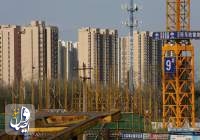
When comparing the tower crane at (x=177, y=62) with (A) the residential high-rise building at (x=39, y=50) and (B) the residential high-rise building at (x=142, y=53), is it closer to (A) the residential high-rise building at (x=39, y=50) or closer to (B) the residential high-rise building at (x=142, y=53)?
(A) the residential high-rise building at (x=39, y=50)

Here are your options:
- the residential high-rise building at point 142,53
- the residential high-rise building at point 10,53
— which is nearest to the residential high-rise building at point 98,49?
the residential high-rise building at point 142,53

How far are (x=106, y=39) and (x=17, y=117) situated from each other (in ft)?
88.5

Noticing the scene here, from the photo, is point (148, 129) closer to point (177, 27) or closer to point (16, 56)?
point (177, 27)

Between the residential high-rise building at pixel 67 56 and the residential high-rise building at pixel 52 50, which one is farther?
the residential high-rise building at pixel 67 56

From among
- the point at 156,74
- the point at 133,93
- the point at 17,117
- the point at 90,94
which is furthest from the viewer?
→ the point at 156,74

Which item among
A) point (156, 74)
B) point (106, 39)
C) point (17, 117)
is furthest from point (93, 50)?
point (17, 117)

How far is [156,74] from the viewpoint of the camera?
96.6 ft

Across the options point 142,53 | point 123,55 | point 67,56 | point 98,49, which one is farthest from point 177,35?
point 67,56

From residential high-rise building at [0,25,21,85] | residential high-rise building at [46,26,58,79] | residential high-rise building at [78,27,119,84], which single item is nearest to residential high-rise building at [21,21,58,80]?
residential high-rise building at [46,26,58,79]

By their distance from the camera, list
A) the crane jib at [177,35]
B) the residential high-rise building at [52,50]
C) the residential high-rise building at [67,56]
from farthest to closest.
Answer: the residential high-rise building at [67,56]
the residential high-rise building at [52,50]
the crane jib at [177,35]

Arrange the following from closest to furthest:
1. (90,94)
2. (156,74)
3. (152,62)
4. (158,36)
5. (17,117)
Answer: (17,117), (158,36), (90,94), (156,74), (152,62)

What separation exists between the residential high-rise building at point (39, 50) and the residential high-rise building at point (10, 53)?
0.27 metres

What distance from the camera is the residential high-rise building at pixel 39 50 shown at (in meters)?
26.0

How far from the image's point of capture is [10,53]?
26.0 m
